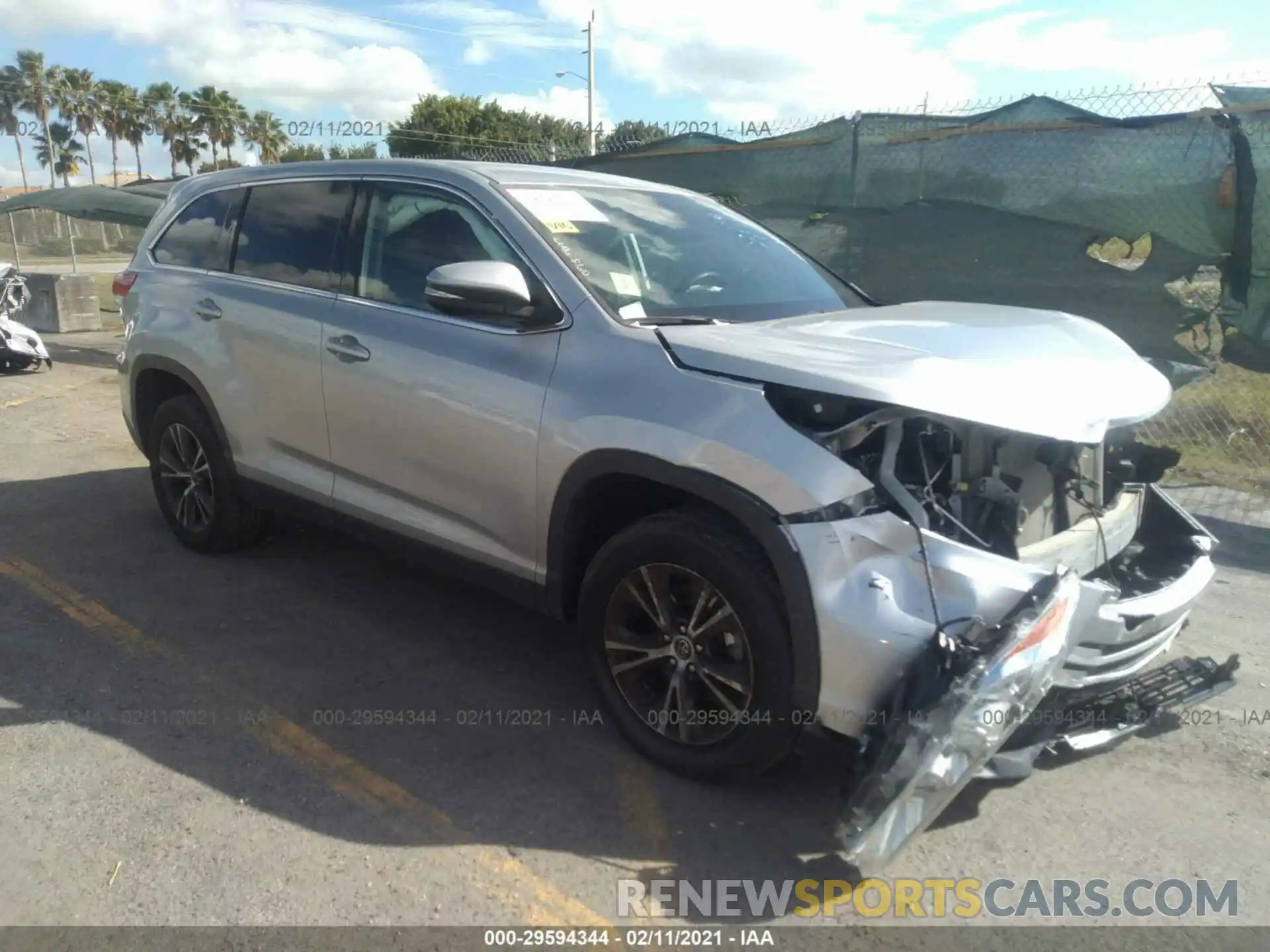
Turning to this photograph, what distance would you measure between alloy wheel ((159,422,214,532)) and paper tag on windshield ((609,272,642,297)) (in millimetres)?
2643

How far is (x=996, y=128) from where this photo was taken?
7.23 meters

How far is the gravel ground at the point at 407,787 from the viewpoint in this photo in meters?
2.91

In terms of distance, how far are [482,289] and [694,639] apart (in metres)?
1.34

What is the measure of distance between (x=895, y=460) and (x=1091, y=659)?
0.82 metres

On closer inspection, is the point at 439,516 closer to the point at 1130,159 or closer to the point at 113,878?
the point at 113,878

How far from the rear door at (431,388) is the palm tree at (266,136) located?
4491cm

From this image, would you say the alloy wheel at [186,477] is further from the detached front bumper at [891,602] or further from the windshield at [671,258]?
the detached front bumper at [891,602]

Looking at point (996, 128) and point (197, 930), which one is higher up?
point (996, 128)

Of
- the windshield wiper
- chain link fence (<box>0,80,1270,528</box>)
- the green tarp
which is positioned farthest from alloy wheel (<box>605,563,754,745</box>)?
the green tarp

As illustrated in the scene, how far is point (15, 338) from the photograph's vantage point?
1191 centimetres

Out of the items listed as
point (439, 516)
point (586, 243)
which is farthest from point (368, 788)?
point (586, 243)

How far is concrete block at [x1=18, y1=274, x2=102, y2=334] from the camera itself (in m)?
16.3

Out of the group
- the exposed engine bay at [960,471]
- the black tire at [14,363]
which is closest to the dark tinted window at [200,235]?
the exposed engine bay at [960,471]

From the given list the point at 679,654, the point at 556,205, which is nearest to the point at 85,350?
the point at 556,205
